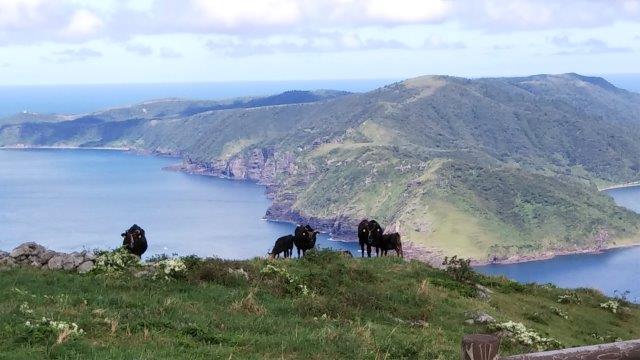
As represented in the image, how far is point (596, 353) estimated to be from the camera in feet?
25.3

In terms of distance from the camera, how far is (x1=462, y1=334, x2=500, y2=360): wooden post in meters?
7.30

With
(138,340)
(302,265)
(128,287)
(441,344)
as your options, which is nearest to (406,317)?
(441,344)

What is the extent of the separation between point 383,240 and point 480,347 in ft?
85.0

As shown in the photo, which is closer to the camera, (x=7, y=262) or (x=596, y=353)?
(x=596, y=353)

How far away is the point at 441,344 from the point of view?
14258 mm

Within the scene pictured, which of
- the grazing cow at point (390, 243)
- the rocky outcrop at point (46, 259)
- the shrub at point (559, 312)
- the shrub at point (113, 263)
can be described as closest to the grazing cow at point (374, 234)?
the grazing cow at point (390, 243)

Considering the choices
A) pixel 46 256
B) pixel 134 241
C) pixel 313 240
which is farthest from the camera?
pixel 313 240

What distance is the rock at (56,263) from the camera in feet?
62.1

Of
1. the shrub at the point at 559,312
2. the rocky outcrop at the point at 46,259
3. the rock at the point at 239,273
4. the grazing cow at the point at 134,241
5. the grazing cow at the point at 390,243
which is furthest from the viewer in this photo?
the grazing cow at the point at 390,243

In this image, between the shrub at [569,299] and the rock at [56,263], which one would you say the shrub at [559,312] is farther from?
the rock at [56,263]

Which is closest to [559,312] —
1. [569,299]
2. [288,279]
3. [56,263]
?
[569,299]

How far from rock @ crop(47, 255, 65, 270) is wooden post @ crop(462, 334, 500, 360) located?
14.4m

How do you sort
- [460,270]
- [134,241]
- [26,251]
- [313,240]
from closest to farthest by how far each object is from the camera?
[26,251] → [460,270] → [134,241] → [313,240]

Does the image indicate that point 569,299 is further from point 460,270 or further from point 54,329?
point 54,329
